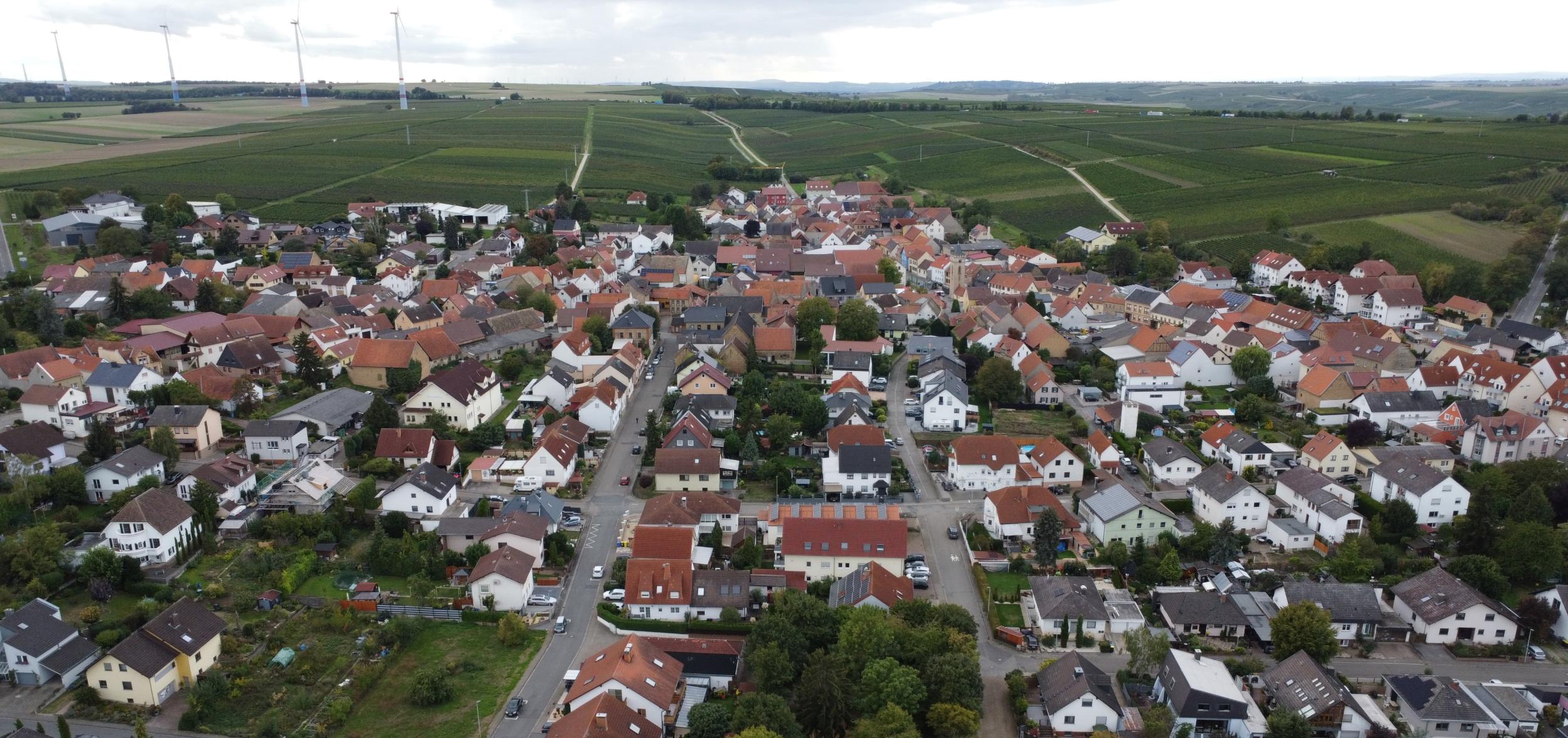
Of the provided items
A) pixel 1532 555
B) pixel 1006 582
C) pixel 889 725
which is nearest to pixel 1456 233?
pixel 1532 555

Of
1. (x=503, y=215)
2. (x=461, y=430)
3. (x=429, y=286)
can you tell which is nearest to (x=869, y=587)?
(x=461, y=430)

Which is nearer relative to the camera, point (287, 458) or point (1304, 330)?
point (287, 458)

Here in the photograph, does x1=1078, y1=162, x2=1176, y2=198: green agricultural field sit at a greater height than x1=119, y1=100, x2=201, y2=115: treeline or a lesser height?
lesser

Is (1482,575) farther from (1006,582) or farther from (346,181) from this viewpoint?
(346,181)

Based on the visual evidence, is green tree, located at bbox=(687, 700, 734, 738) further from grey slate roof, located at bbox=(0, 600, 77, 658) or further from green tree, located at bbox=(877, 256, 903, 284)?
green tree, located at bbox=(877, 256, 903, 284)

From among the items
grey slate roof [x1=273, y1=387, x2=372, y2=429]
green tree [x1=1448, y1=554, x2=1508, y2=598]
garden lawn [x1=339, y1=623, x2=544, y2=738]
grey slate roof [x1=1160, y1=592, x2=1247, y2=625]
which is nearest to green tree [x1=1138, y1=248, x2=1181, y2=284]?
green tree [x1=1448, y1=554, x2=1508, y2=598]

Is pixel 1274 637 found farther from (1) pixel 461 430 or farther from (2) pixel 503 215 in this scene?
(2) pixel 503 215

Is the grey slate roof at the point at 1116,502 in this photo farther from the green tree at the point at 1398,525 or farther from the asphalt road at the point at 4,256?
the asphalt road at the point at 4,256
